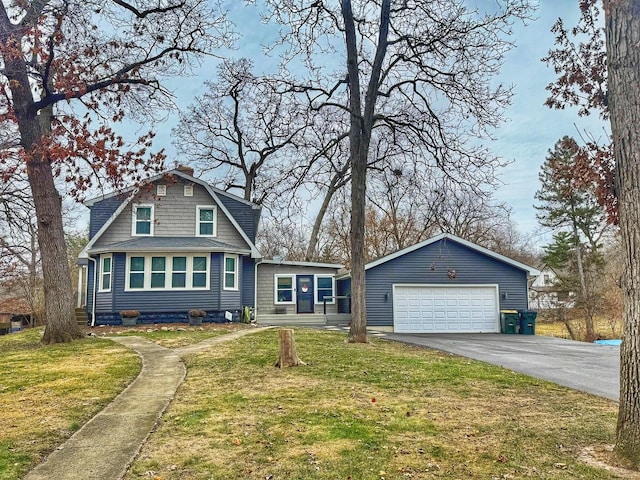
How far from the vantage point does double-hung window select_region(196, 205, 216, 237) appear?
67.5 ft

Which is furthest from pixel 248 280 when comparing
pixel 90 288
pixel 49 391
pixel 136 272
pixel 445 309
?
pixel 49 391

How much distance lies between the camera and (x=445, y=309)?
2062 cm

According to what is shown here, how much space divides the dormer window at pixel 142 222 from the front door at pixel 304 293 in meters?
7.20

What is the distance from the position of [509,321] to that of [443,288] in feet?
10.1

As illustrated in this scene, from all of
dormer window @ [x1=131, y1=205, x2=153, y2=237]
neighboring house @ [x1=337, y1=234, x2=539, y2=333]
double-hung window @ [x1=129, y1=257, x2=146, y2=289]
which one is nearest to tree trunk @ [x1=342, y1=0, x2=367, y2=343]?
neighboring house @ [x1=337, y1=234, x2=539, y2=333]

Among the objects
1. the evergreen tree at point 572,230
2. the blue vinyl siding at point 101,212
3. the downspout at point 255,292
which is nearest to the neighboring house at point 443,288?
the downspout at point 255,292

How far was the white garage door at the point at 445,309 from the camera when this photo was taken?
20.5 meters

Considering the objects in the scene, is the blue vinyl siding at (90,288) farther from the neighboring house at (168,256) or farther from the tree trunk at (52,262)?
the tree trunk at (52,262)

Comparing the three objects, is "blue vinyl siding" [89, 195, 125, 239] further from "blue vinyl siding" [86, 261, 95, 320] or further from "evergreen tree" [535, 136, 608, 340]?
"evergreen tree" [535, 136, 608, 340]

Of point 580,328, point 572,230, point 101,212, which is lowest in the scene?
point 580,328

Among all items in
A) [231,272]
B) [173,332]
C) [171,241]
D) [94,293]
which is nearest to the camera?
[173,332]

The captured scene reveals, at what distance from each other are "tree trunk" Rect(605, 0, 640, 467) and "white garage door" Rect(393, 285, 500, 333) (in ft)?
53.5

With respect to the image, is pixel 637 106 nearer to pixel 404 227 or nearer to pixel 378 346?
pixel 378 346

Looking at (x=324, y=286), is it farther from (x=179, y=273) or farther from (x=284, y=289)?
(x=179, y=273)
